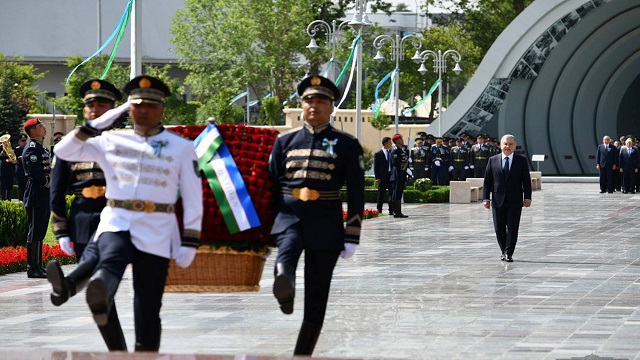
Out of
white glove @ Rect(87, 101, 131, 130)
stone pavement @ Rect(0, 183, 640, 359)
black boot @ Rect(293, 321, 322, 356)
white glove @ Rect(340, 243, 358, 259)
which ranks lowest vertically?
stone pavement @ Rect(0, 183, 640, 359)

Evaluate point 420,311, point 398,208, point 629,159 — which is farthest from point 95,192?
point 629,159

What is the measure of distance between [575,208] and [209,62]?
29790 mm

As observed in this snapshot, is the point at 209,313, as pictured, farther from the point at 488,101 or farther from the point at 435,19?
the point at 435,19

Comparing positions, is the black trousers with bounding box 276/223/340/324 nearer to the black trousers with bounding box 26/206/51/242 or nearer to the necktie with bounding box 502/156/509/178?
the black trousers with bounding box 26/206/51/242

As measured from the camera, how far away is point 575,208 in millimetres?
30766

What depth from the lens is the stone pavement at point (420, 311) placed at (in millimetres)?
9539

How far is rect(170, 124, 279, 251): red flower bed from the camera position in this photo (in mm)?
7930

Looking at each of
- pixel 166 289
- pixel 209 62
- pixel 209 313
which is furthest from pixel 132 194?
pixel 209 62

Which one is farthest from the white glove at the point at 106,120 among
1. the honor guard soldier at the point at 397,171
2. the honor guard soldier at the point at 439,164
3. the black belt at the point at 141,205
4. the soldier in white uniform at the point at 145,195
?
the honor guard soldier at the point at 439,164

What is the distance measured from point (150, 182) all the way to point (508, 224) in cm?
986

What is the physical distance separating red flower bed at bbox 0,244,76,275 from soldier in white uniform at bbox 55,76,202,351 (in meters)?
8.51

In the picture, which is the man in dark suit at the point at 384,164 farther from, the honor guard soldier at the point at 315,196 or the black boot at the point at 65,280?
the black boot at the point at 65,280

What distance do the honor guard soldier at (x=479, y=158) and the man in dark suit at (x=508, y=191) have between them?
23957 mm

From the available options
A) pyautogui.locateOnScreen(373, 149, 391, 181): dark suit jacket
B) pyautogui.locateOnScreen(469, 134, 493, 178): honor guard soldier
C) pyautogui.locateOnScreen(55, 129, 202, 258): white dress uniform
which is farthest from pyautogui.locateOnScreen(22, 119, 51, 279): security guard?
pyautogui.locateOnScreen(469, 134, 493, 178): honor guard soldier
